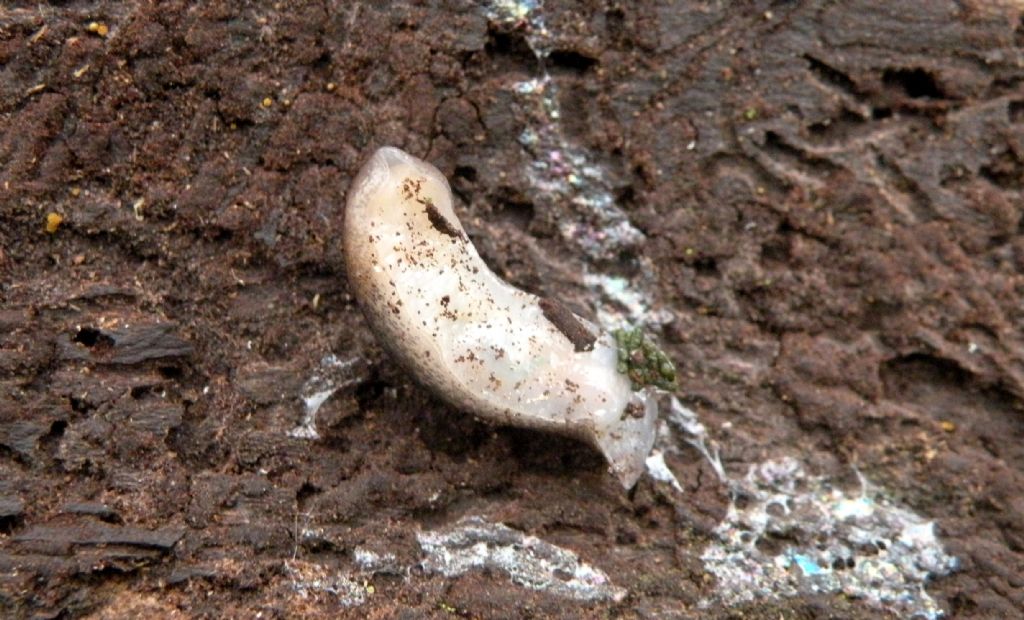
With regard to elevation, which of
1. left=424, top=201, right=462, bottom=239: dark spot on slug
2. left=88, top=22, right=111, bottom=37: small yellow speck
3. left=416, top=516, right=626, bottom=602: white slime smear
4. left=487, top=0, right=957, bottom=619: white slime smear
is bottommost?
left=416, top=516, right=626, bottom=602: white slime smear

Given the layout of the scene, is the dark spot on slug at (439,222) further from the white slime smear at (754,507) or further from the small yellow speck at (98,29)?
the small yellow speck at (98,29)

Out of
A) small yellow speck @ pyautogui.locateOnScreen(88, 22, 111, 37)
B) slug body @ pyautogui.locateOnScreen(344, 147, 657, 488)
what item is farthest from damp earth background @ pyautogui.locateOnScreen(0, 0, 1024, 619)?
slug body @ pyautogui.locateOnScreen(344, 147, 657, 488)

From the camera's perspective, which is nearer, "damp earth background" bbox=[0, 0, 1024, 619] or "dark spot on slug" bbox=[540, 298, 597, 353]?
"damp earth background" bbox=[0, 0, 1024, 619]

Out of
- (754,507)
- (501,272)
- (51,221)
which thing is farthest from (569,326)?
(51,221)

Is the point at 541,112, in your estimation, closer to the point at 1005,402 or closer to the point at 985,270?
the point at 985,270

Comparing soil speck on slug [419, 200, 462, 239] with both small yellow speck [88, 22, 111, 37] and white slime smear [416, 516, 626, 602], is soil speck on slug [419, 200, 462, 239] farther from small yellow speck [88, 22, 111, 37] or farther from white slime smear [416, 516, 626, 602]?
small yellow speck [88, 22, 111, 37]

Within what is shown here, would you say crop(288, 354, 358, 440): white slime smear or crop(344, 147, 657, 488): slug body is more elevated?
crop(344, 147, 657, 488): slug body

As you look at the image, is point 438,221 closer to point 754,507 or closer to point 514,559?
point 514,559

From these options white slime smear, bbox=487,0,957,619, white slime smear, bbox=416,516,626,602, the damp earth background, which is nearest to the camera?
the damp earth background
